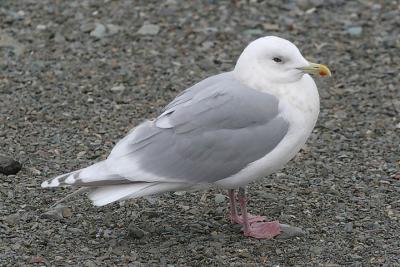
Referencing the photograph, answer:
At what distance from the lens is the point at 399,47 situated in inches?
340

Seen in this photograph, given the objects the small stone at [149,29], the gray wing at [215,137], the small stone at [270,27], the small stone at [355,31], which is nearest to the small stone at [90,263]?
the gray wing at [215,137]

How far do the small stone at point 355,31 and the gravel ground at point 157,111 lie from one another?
1.4 inches

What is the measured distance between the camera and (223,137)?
5.29 metres

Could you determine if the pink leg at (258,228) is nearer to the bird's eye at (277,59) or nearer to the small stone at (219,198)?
the small stone at (219,198)

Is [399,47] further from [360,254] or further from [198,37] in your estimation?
[360,254]

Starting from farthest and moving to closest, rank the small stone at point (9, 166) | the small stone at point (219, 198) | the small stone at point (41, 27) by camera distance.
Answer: the small stone at point (41, 27), the small stone at point (9, 166), the small stone at point (219, 198)

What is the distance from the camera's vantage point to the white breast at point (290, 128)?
5.26 meters

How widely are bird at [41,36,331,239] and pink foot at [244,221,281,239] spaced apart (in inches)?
15.0

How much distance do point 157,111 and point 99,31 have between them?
173 centimetres

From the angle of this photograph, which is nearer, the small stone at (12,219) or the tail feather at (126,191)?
the tail feather at (126,191)

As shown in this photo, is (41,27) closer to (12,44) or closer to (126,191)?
(12,44)

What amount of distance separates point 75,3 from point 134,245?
4.59 metres

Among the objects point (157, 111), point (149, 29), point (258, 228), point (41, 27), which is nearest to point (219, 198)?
point (258, 228)

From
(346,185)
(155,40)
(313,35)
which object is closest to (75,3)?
(155,40)
